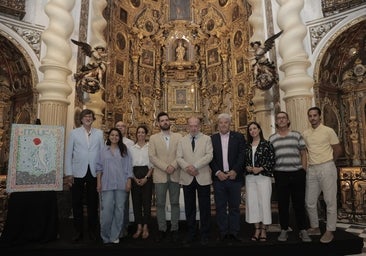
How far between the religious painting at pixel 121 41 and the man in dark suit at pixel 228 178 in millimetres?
8223

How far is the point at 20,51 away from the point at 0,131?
7.32 feet

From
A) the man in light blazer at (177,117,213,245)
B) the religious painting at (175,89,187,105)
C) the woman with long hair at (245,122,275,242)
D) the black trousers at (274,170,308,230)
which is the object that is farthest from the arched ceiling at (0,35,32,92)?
the black trousers at (274,170,308,230)

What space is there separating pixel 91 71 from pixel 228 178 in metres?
5.14

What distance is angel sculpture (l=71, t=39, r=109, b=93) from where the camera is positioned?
24.6 feet

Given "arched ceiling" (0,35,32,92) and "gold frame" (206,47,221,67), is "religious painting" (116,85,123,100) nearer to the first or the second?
"arched ceiling" (0,35,32,92)

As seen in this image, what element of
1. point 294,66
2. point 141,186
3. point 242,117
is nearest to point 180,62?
point 242,117

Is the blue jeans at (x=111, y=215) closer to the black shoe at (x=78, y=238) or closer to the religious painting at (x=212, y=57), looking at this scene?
the black shoe at (x=78, y=238)

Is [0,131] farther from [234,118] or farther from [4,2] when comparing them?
[234,118]

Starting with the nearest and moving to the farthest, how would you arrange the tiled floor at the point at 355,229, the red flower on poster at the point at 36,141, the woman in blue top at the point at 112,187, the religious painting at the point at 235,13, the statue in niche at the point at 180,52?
the woman in blue top at the point at 112,187 < the red flower on poster at the point at 36,141 < the tiled floor at the point at 355,229 < the religious painting at the point at 235,13 < the statue in niche at the point at 180,52

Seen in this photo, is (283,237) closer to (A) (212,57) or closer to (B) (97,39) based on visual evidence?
(B) (97,39)

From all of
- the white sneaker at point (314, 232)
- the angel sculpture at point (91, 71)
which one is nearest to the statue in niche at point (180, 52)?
the angel sculpture at point (91, 71)

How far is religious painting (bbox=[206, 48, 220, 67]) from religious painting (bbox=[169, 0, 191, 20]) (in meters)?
1.93

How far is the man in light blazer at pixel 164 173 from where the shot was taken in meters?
4.18

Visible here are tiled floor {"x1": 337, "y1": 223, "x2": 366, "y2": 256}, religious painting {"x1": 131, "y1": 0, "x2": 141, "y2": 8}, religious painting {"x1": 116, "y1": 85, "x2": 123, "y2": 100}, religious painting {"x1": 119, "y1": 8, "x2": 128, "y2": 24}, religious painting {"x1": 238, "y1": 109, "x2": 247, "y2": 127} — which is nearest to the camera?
tiled floor {"x1": 337, "y1": 223, "x2": 366, "y2": 256}
